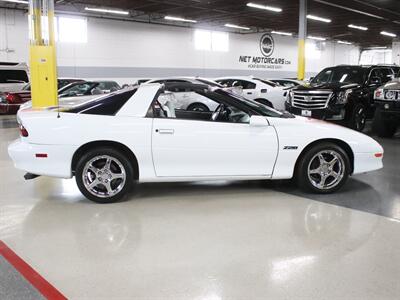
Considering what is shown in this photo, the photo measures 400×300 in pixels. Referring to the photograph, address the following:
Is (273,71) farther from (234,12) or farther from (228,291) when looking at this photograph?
(228,291)

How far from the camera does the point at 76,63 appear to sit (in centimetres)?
2230

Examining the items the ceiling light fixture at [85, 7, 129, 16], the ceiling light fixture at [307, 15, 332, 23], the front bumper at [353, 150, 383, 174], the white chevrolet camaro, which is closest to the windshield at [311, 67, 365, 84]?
the front bumper at [353, 150, 383, 174]

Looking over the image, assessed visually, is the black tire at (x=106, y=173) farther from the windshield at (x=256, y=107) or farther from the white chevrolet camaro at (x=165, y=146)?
the windshield at (x=256, y=107)

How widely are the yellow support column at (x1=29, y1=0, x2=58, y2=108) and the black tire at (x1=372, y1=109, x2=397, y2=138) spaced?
7.93 metres

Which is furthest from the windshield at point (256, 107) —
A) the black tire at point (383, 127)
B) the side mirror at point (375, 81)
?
the side mirror at point (375, 81)

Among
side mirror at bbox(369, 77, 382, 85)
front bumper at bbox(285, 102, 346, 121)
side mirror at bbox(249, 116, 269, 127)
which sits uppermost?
side mirror at bbox(369, 77, 382, 85)

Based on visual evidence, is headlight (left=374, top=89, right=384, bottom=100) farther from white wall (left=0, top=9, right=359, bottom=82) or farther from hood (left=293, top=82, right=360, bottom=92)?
white wall (left=0, top=9, right=359, bottom=82)

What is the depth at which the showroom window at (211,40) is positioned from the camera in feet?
90.5

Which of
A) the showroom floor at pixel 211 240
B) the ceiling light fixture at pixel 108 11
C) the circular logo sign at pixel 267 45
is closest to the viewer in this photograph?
the showroom floor at pixel 211 240

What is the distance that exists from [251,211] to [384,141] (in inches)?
247

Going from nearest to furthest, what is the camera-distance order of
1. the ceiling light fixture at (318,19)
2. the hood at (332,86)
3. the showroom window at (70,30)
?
the hood at (332,86)
the showroom window at (70,30)
the ceiling light fixture at (318,19)

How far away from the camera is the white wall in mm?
20297

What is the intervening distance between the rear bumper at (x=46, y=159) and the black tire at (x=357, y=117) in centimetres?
768

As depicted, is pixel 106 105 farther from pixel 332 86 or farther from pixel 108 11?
pixel 108 11
